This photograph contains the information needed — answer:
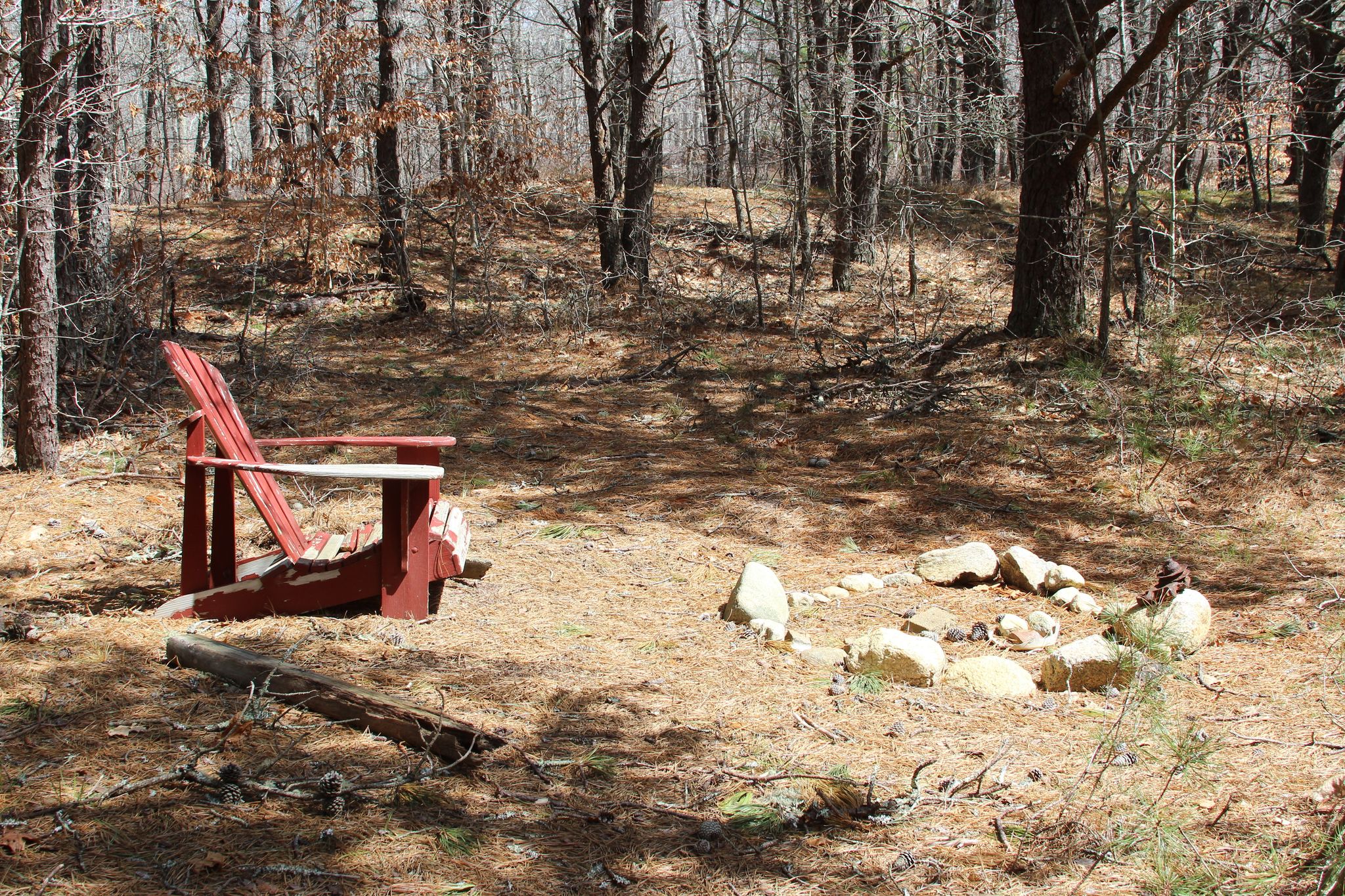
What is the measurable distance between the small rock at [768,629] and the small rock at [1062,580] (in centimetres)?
145

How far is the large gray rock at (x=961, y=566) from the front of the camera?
14.4 feet

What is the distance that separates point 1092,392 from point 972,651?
3942 millimetres

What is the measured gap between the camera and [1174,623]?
3453mm

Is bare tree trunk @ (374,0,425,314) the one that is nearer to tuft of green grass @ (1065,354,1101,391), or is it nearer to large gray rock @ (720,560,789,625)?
tuft of green grass @ (1065,354,1101,391)

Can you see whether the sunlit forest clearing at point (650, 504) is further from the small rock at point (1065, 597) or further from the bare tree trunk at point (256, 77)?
the bare tree trunk at point (256, 77)

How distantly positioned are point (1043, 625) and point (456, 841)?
2.62m

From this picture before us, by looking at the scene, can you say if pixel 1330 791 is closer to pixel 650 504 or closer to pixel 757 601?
pixel 757 601

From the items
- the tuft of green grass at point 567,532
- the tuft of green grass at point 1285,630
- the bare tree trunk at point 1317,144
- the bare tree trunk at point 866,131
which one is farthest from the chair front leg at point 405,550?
the bare tree trunk at point 1317,144

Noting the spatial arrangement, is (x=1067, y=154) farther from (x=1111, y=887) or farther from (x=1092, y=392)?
(x=1111, y=887)

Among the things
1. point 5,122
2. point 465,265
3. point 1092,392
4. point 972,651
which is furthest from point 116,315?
point 1092,392

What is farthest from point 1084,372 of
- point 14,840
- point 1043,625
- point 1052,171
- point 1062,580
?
point 14,840

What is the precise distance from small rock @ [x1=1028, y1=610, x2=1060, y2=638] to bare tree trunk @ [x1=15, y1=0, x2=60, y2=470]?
5.32 metres

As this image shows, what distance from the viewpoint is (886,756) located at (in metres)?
2.70

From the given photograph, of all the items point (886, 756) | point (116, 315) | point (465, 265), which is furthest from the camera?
point (465, 265)
